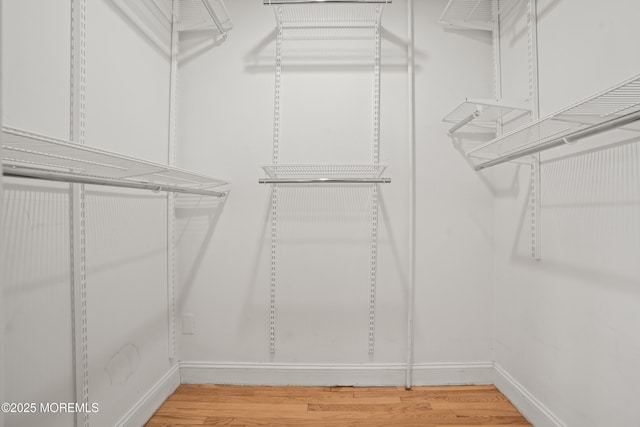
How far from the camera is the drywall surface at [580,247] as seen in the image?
1.04 metres

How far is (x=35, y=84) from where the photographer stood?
3.13ft

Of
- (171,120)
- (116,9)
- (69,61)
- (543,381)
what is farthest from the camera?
(171,120)

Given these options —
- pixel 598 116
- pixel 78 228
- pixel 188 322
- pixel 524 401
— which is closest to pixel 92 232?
pixel 78 228

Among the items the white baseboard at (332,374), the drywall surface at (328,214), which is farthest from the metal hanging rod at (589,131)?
the white baseboard at (332,374)

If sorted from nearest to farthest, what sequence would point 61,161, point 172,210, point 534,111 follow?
point 61,161
point 534,111
point 172,210

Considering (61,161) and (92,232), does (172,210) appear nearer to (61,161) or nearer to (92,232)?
(92,232)

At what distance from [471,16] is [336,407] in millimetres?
2235

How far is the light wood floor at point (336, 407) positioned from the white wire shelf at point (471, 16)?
204 centimetres

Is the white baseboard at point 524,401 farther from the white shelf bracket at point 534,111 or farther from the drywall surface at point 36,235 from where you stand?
the drywall surface at point 36,235

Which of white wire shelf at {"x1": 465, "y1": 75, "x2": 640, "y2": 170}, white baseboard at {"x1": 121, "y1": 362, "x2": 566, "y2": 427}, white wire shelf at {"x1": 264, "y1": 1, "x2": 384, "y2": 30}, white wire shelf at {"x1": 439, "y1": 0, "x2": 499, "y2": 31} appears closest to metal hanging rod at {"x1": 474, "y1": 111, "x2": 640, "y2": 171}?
white wire shelf at {"x1": 465, "y1": 75, "x2": 640, "y2": 170}

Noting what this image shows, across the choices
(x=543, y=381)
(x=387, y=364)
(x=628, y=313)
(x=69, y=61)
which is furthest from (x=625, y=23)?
(x=69, y=61)

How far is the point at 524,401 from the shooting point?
59.2 inches

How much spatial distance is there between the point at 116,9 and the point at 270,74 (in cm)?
75

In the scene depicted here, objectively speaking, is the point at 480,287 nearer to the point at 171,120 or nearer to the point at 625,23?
the point at 625,23
